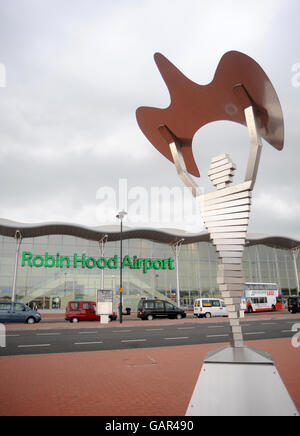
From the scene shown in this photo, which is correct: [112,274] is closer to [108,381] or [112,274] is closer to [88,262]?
[88,262]

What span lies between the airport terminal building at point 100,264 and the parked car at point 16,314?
43.5 ft

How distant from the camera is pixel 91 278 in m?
37.3

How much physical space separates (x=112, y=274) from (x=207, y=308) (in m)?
13.9

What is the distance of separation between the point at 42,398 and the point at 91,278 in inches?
1275

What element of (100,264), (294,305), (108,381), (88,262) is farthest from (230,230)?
(88,262)

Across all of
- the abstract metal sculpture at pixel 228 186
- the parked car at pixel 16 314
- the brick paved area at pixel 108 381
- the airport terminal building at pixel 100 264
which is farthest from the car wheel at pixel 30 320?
the abstract metal sculpture at pixel 228 186

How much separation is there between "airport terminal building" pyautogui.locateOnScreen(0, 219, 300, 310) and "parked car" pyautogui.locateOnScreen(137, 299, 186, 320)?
12.3 meters

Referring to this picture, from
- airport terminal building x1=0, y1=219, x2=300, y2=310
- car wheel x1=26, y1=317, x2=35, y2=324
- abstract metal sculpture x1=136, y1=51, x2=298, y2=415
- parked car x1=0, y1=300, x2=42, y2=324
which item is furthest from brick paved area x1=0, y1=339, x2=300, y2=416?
airport terminal building x1=0, y1=219, x2=300, y2=310

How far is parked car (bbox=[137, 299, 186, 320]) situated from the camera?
83.2ft

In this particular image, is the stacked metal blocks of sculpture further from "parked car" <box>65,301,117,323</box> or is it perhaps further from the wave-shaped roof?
the wave-shaped roof

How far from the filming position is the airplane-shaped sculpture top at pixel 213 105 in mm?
4512

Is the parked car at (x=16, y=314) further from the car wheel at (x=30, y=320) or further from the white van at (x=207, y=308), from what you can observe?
the white van at (x=207, y=308)

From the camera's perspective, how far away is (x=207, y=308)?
92.5ft

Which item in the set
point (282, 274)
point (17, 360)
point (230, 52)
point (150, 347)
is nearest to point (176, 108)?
point (230, 52)
